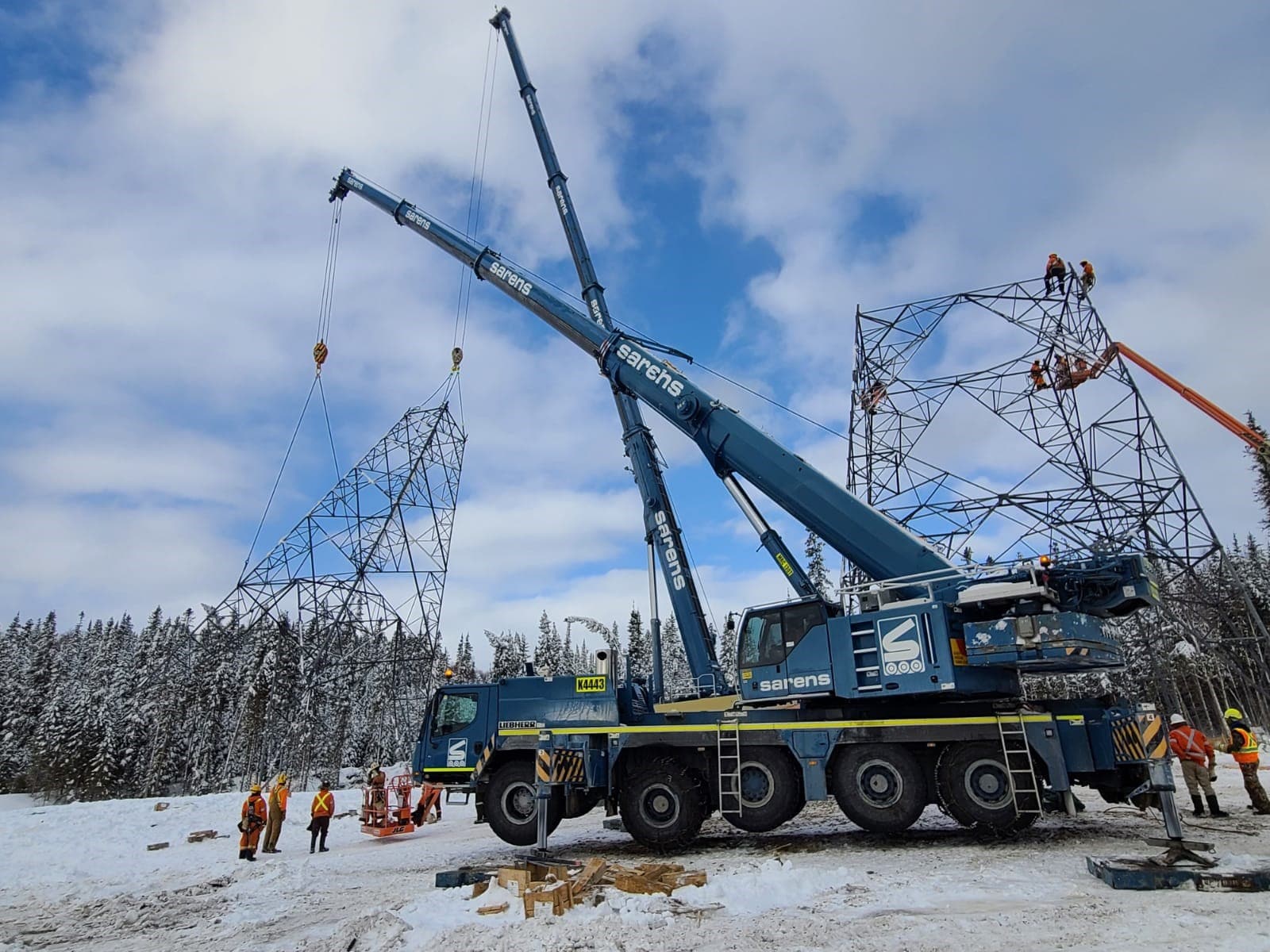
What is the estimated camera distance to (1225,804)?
13484 mm

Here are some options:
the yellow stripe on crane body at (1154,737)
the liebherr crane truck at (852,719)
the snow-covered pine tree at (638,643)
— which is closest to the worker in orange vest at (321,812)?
the liebherr crane truck at (852,719)

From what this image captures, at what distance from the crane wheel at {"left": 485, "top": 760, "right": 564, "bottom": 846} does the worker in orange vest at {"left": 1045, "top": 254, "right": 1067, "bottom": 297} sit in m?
14.7

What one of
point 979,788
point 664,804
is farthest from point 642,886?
point 979,788

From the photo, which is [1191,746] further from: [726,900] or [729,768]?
[726,900]

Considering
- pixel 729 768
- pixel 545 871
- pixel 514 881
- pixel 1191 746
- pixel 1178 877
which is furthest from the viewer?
pixel 1191 746

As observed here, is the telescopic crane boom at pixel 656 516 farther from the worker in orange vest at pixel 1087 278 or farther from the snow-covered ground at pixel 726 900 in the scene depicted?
the worker in orange vest at pixel 1087 278

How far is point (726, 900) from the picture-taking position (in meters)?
7.46

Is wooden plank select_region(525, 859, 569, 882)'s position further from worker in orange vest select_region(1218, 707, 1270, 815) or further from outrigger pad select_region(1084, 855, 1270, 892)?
worker in orange vest select_region(1218, 707, 1270, 815)

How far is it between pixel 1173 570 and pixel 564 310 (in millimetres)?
14395

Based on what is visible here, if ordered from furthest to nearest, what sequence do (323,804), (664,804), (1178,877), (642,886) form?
(323,804) → (664,804) → (642,886) → (1178,877)

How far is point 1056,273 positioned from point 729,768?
1282 centimetres

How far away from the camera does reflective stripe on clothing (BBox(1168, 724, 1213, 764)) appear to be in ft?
38.8

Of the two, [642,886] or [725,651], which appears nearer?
[642,886]

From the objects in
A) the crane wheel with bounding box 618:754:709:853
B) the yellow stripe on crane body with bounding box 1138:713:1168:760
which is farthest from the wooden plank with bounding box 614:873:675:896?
the yellow stripe on crane body with bounding box 1138:713:1168:760
